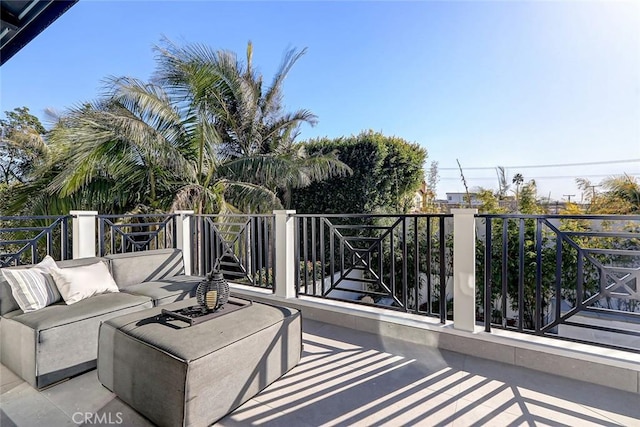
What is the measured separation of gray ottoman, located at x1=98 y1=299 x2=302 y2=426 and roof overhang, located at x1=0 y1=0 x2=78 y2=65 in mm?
1603

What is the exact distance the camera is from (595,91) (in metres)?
7.21

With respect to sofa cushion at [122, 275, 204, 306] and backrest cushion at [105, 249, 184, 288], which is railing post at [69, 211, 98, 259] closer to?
backrest cushion at [105, 249, 184, 288]

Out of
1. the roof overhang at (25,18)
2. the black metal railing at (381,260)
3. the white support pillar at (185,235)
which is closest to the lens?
the roof overhang at (25,18)

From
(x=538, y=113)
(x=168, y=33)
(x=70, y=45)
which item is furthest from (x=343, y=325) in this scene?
(x=538, y=113)

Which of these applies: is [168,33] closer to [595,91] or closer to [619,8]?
[619,8]

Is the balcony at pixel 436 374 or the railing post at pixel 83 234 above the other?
the railing post at pixel 83 234

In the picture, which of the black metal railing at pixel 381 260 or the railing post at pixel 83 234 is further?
the railing post at pixel 83 234

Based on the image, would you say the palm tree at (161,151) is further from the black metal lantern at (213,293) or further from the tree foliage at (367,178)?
the black metal lantern at (213,293)

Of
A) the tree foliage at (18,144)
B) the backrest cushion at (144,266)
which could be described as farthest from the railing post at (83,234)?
the tree foliage at (18,144)

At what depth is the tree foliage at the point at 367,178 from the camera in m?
8.33

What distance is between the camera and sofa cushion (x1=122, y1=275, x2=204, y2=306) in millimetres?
2676

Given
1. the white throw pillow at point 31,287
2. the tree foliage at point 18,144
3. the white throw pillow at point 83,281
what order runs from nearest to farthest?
the white throw pillow at point 31,287 < the white throw pillow at point 83,281 < the tree foliage at point 18,144

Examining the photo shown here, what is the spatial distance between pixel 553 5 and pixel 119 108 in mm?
6564

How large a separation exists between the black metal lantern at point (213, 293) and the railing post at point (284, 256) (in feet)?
4.70
